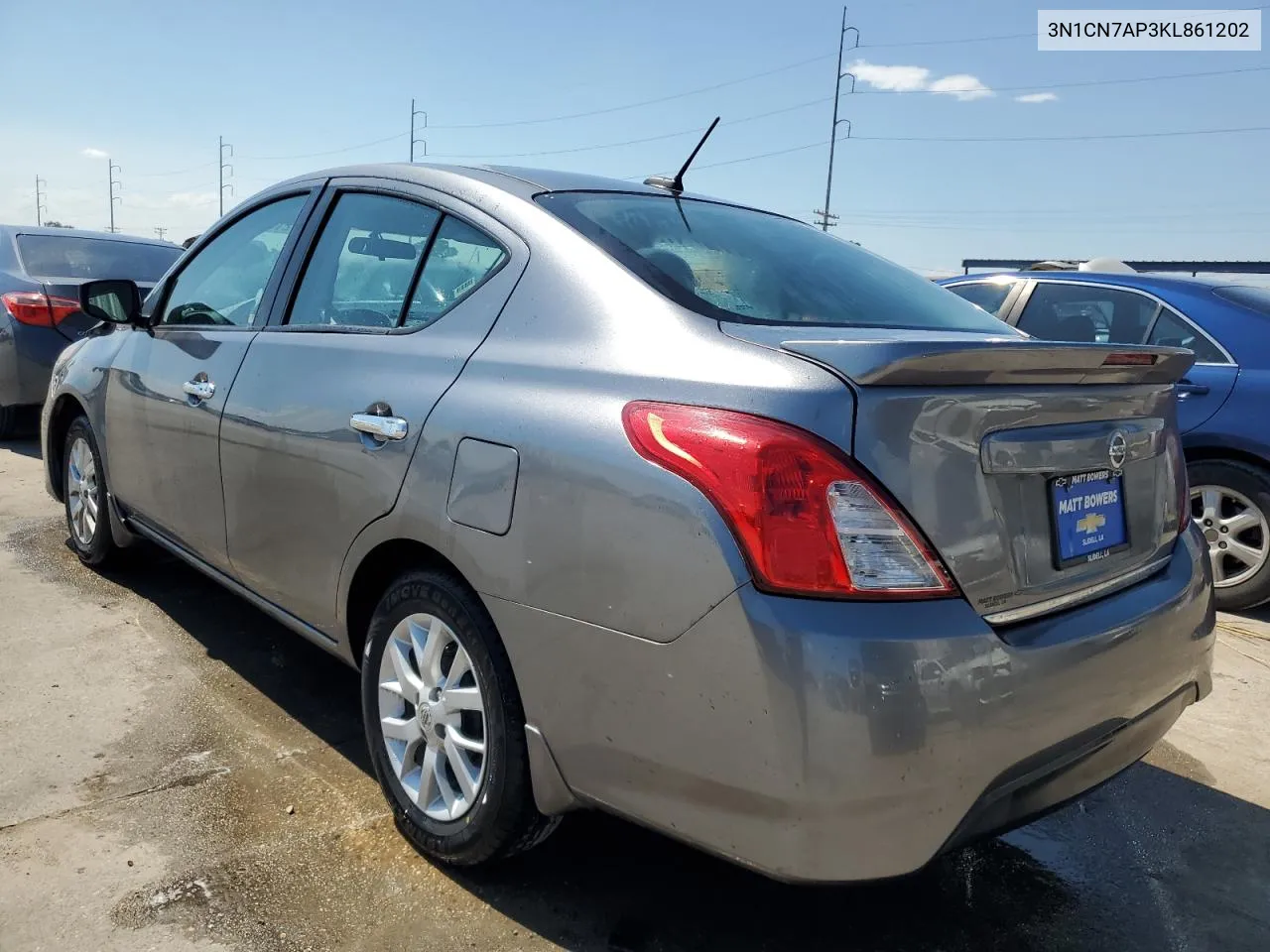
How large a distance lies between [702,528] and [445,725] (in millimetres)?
932

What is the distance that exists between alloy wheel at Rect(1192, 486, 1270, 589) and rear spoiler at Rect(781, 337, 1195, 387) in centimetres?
315

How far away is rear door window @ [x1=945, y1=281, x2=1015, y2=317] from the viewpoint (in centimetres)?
546

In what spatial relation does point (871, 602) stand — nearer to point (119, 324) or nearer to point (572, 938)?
point (572, 938)

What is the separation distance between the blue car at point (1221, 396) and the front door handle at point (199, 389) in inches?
145

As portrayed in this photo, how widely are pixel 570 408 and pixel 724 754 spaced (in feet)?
2.35

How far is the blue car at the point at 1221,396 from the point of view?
4.55m

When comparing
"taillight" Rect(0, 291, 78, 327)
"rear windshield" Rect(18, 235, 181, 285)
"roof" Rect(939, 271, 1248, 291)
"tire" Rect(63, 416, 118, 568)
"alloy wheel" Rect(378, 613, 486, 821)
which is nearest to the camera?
"alloy wheel" Rect(378, 613, 486, 821)

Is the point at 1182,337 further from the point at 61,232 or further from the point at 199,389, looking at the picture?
the point at 61,232

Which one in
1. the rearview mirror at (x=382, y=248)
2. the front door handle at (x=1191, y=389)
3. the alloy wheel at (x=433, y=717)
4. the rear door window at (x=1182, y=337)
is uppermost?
the rearview mirror at (x=382, y=248)

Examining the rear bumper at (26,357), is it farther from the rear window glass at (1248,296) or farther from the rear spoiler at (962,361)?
the rear window glass at (1248,296)

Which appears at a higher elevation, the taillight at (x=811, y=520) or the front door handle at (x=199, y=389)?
the front door handle at (x=199, y=389)

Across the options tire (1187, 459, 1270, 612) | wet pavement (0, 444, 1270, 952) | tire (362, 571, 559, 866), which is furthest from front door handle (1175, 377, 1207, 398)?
tire (362, 571, 559, 866)

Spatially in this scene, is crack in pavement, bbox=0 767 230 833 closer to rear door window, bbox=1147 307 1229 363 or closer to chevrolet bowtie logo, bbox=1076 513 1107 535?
chevrolet bowtie logo, bbox=1076 513 1107 535

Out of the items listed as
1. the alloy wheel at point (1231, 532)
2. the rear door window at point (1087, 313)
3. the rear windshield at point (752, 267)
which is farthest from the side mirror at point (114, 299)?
the alloy wheel at point (1231, 532)
